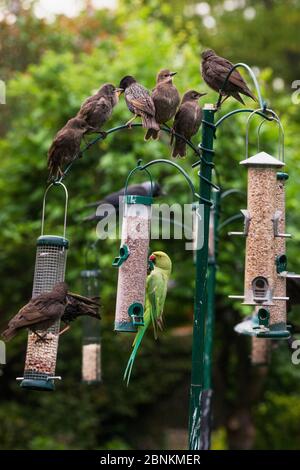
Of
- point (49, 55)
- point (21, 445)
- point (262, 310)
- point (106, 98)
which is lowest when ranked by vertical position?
point (21, 445)

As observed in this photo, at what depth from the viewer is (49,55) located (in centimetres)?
1384

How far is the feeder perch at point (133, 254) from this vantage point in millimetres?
5848

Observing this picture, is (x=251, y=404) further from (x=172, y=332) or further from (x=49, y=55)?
(x=49, y=55)

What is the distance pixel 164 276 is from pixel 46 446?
27.7 feet

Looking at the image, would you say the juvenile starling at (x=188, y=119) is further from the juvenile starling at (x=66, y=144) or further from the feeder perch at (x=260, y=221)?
the juvenile starling at (x=66, y=144)

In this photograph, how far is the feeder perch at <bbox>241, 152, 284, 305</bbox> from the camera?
609 centimetres

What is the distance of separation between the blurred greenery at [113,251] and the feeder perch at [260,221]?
5592 millimetres

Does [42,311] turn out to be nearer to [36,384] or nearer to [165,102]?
[36,384]

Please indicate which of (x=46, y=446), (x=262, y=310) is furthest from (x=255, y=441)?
(x=262, y=310)

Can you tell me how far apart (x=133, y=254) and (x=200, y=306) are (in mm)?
605

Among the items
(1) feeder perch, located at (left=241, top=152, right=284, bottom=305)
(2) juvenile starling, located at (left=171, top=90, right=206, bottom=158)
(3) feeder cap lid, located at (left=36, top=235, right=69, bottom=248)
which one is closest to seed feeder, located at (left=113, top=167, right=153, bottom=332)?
(3) feeder cap lid, located at (left=36, top=235, right=69, bottom=248)

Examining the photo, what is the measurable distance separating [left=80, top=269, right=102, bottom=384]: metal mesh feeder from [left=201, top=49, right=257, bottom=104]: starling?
3019 mm

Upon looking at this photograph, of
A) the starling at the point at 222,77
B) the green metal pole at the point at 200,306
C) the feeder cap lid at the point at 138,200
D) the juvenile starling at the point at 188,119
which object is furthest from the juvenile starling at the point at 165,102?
the feeder cap lid at the point at 138,200

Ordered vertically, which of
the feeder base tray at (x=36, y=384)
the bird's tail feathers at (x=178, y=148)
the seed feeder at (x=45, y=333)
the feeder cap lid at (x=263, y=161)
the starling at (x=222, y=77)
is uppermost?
the starling at (x=222, y=77)
